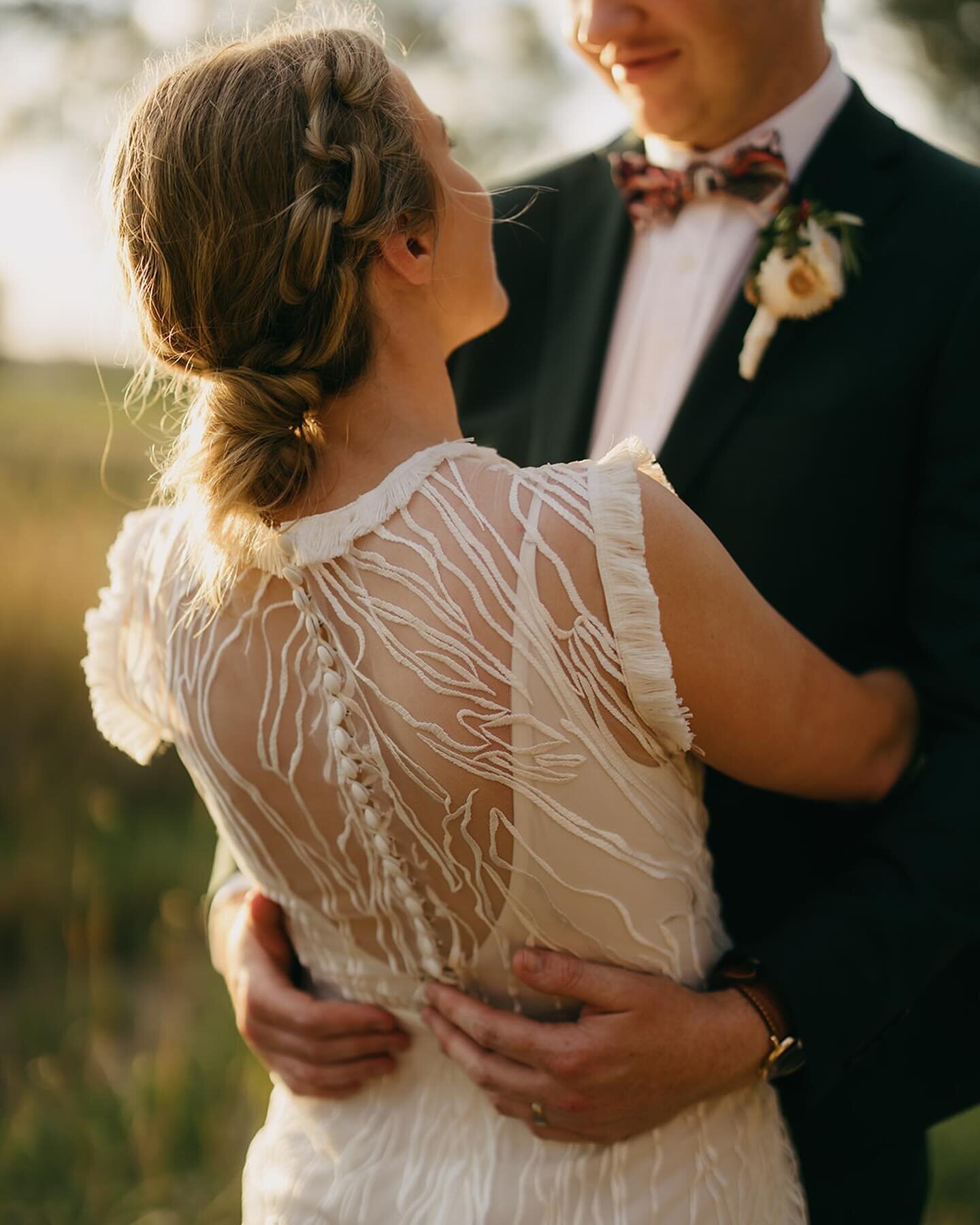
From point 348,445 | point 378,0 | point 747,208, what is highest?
point 747,208

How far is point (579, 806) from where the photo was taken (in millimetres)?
1394

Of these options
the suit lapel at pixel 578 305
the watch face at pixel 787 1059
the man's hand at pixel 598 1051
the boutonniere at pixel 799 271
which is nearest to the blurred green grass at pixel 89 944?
the suit lapel at pixel 578 305

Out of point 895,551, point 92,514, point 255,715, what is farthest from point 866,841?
point 92,514

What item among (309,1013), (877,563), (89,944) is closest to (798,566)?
(877,563)

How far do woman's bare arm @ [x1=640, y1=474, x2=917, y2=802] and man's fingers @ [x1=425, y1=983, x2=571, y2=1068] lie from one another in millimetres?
395

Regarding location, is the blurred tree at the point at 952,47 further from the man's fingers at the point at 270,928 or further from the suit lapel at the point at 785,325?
the man's fingers at the point at 270,928

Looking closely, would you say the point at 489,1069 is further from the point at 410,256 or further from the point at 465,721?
the point at 410,256

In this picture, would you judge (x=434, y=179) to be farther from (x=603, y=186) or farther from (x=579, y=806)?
(x=603, y=186)

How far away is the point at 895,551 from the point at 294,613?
39.2 inches

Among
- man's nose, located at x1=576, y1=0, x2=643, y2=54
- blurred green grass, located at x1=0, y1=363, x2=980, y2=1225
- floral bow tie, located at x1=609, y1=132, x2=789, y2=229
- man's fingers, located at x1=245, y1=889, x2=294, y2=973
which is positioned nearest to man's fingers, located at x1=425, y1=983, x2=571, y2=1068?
man's fingers, located at x1=245, y1=889, x2=294, y2=973

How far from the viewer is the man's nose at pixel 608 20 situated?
6.47 feet

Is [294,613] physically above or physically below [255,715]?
above

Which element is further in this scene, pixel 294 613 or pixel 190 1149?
pixel 190 1149

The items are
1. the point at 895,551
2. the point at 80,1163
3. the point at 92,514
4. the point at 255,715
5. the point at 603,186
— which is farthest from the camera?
the point at 92,514
